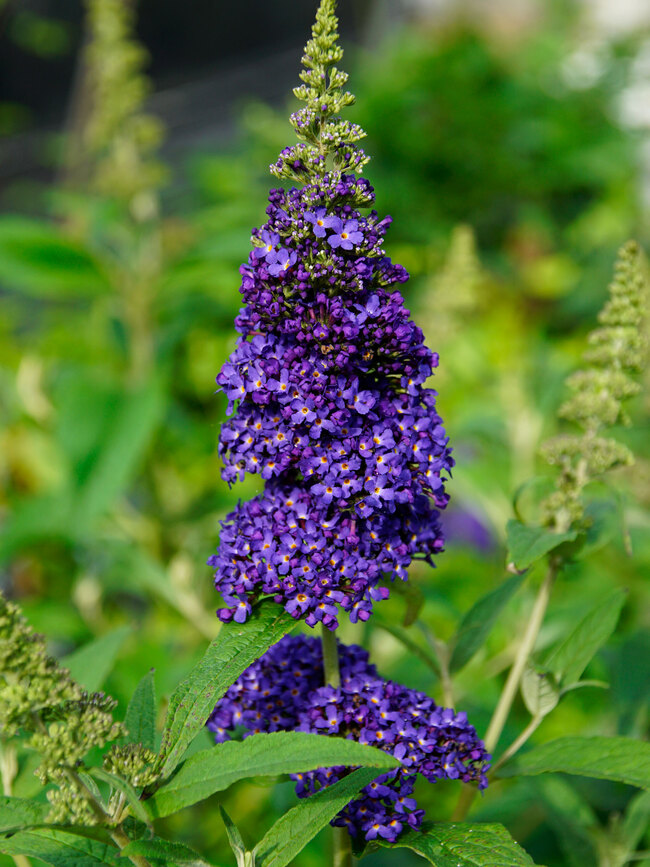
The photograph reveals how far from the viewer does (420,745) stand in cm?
123

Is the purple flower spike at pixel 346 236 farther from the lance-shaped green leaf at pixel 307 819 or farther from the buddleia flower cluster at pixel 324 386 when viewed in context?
the lance-shaped green leaf at pixel 307 819

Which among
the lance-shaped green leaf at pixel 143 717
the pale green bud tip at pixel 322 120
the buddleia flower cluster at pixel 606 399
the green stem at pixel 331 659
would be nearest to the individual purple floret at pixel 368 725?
the green stem at pixel 331 659

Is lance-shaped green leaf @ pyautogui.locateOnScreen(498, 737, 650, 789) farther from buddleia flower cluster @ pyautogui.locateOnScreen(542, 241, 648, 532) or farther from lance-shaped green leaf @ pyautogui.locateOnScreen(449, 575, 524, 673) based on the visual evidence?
buddleia flower cluster @ pyautogui.locateOnScreen(542, 241, 648, 532)

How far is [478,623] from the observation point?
1566 mm

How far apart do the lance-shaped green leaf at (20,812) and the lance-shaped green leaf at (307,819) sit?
0.31 m

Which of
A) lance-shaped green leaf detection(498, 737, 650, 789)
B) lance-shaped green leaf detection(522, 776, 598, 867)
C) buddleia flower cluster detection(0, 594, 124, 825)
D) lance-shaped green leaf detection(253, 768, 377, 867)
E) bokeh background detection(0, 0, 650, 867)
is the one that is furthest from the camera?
bokeh background detection(0, 0, 650, 867)

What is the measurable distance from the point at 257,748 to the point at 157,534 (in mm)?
2368

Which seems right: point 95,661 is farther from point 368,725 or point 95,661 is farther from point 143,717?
point 368,725

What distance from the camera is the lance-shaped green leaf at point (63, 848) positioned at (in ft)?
3.76

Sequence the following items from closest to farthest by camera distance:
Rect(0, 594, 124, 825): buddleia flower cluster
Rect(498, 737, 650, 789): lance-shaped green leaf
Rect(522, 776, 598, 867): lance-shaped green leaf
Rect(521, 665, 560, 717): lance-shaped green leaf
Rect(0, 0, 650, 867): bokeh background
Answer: Rect(0, 594, 124, 825): buddleia flower cluster < Rect(498, 737, 650, 789): lance-shaped green leaf < Rect(521, 665, 560, 717): lance-shaped green leaf < Rect(522, 776, 598, 867): lance-shaped green leaf < Rect(0, 0, 650, 867): bokeh background

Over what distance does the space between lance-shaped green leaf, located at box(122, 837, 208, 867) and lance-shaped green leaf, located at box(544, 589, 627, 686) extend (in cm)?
71

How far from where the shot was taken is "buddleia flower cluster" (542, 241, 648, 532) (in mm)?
1590

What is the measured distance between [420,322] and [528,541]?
2412 millimetres

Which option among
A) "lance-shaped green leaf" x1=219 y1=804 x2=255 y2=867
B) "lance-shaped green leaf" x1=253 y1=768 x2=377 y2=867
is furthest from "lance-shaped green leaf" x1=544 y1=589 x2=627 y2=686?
"lance-shaped green leaf" x1=219 y1=804 x2=255 y2=867
